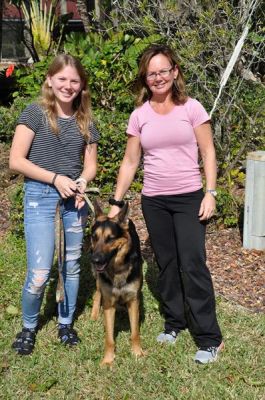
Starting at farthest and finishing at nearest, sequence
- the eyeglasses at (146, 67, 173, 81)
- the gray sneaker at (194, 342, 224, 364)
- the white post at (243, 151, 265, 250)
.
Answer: the white post at (243, 151, 265, 250)
the gray sneaker at (194, 342, 224, 364)
the eyeglasses at (146, 67, 173, 81)

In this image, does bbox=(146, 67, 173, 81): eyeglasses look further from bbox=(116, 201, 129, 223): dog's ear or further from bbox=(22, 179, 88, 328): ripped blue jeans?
bbox=(22, 179, 88, 328): ripped blue jeans

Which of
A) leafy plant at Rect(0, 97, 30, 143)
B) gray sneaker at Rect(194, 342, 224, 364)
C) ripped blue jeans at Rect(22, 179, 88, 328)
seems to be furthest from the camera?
leafy plant at Rect(0, 97, 30, 143)

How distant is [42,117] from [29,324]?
5.44ft

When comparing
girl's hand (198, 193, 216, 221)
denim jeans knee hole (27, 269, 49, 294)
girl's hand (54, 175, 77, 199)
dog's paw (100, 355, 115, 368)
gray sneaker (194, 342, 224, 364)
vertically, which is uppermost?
girl's hand (54, 175, 77, 199)

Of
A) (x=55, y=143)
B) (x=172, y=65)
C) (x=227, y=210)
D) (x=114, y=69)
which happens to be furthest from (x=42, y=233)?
(x=114, y=69)

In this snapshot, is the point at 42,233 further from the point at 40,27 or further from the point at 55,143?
the point at 40,27

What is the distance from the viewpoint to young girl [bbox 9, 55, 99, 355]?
3.82m

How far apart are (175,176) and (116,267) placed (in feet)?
2.66

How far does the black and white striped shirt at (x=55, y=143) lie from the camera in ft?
12.6

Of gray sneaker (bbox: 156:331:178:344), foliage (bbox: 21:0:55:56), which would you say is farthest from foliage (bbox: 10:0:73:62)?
gray sneaker (bbox: 156:331:178:344)

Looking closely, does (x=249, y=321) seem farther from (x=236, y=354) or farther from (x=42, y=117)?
(x=42, y=117)

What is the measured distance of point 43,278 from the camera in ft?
13.4

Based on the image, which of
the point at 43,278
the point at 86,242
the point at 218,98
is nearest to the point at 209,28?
the point at 218,98

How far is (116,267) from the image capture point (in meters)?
4.08
